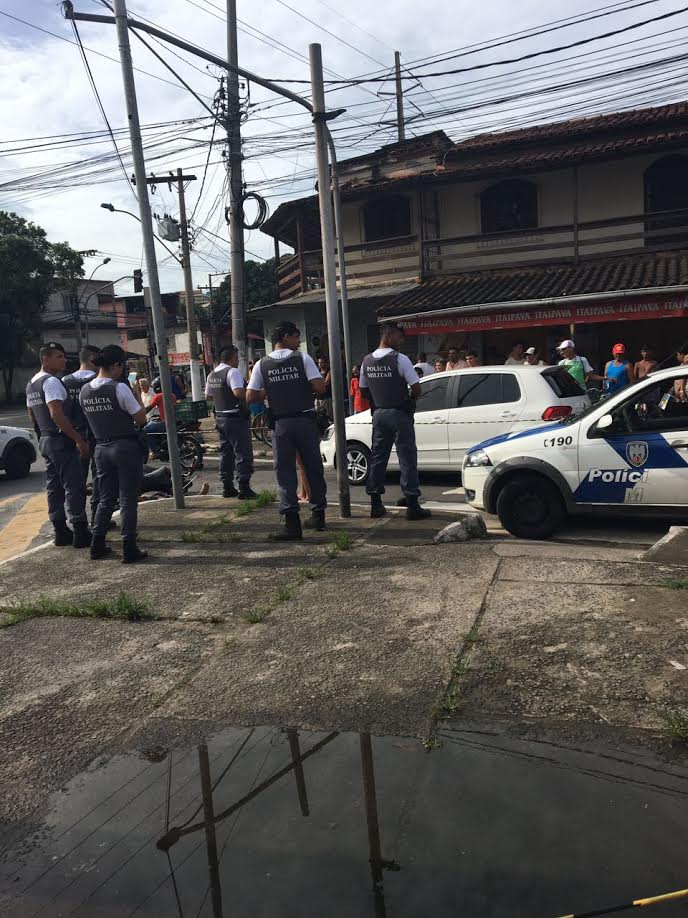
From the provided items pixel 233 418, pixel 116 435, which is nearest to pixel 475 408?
pixel 233 418

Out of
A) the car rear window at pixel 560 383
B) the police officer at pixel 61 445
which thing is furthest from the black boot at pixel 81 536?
the car rear window at pixel 560 383

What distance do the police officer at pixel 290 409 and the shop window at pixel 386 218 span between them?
16066mm

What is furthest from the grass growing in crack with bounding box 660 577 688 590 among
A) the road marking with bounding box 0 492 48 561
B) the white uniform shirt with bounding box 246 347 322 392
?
the road marking with bounding box 0 492 48 561

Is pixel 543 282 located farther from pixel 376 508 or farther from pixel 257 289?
pixel 257 289

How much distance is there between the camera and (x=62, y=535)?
23.4 ft

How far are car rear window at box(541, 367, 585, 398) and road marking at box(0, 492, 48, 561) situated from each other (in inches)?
239

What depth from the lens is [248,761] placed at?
10.3 ft

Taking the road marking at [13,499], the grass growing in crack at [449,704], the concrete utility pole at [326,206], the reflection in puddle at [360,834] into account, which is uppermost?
the concrete utility pole at [326,206]

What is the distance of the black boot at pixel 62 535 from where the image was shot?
7.14 meters

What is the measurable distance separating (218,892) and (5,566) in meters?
4.88

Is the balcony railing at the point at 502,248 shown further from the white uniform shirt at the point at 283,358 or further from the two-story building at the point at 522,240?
the white uniform shirt at the point at 283,358

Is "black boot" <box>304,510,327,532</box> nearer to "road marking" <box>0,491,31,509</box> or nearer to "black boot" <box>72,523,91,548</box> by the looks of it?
"black boot" <box>72,523,91,548</box>

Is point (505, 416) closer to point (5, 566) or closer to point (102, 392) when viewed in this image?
point (102, 392)

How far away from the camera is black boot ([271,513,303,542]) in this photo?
6.54 m
